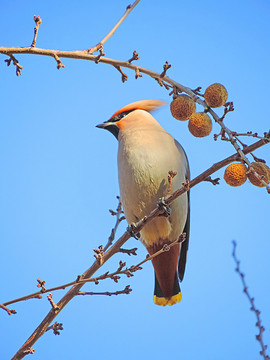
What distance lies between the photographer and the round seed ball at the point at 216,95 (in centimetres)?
226

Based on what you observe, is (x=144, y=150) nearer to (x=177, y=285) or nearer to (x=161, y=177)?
(x=161, y=177)

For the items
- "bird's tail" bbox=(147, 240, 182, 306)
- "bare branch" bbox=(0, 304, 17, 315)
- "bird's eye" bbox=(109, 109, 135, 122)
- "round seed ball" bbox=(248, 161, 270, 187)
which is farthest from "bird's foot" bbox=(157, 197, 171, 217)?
"bare branch" bbox=(0, 304, 17, 315)

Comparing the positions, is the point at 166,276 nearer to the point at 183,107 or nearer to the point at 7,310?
the point at 183,107

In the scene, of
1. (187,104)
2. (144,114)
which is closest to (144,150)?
(144,114)

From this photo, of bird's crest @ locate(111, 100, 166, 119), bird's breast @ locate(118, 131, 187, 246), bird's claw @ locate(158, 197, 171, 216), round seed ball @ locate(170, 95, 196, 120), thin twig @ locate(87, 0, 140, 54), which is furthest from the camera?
bird's crest @ locate(111, 100, 166, 119)

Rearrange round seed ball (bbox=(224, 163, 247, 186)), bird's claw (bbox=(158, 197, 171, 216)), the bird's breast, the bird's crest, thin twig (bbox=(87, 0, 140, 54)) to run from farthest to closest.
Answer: the bird's crest → the bird's breast → bird's claw (bbox=(158, 197, 171, 216)) → thin twig (bbox=(87, 0, 140, 54)) → round seed ball (bbox=(224, 163, 247, 186))

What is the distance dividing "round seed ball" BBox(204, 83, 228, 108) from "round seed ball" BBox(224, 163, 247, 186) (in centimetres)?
31

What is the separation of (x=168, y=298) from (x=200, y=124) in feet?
5.61

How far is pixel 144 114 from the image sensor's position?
3.78 m

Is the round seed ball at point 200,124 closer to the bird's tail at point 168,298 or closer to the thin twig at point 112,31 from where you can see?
the thin twig at point 112,31

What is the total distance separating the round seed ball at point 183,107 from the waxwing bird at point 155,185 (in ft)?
2.53

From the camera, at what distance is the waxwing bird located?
321 cm

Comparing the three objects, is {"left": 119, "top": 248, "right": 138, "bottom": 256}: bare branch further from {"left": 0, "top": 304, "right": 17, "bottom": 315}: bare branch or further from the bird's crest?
the bird's crest

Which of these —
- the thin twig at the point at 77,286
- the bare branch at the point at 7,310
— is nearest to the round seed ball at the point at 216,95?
the thin twig at the point at 77,286
